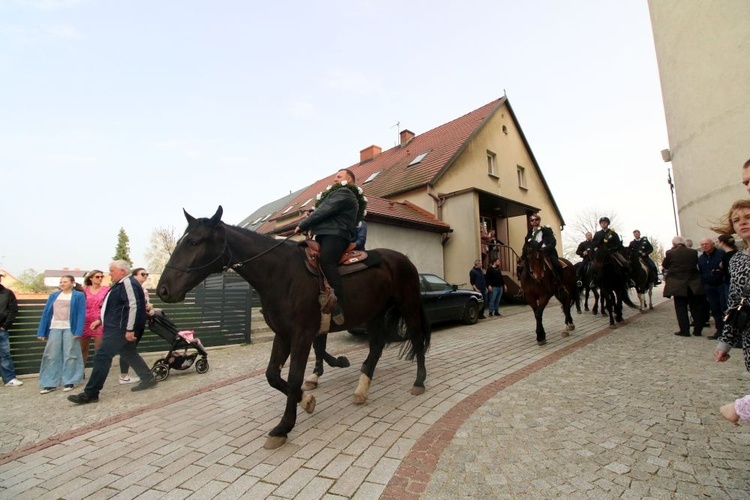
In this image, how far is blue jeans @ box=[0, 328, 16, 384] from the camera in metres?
5.80

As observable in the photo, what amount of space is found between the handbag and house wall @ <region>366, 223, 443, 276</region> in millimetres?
9644

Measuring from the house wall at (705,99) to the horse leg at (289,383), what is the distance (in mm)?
10401

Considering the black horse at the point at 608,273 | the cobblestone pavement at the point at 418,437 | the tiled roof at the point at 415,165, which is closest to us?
the cobblestone pavement at the point at 418,437

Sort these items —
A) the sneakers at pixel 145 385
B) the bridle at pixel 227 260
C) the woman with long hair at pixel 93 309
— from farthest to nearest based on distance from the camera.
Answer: the woman with long hair at pixel 93 309 < the sneakers at pixel 145 385 < the bridle at pixel 227 260

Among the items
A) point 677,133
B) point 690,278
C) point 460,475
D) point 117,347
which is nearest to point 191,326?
point 117,347

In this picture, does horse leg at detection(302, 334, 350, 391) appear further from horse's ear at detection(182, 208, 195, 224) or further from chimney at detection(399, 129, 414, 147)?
chimney at detection(399, 129, 414, 147)

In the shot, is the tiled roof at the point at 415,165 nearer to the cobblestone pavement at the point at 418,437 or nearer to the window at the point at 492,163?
the window at the point at 492,163

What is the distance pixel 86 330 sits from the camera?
19.5 ft

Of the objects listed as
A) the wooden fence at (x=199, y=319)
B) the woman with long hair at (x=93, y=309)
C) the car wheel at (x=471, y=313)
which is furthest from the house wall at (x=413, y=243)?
the woman with long hair at (x=93, y=309)

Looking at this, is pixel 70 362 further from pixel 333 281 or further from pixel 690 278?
pixel 690 278

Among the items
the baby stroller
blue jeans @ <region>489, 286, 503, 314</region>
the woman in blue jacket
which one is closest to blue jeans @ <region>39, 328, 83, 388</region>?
the woman in blue jacket

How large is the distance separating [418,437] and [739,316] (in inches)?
95.3

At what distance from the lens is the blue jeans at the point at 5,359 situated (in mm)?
5800

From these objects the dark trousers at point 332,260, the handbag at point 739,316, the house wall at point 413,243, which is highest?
the house wall at point 413,243
